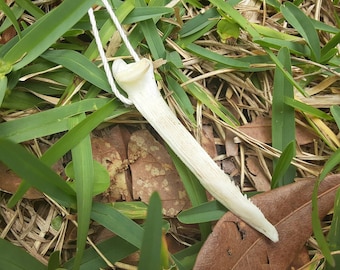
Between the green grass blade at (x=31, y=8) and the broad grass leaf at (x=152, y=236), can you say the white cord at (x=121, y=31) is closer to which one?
the green grass blade at (x=31, y=8)

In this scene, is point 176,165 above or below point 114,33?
below

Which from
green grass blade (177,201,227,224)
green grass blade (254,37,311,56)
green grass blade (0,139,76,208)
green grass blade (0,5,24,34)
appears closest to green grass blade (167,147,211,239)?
green grass blade (177,201,227,224)

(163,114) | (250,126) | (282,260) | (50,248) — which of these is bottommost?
(282,260)

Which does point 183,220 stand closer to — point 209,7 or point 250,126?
point 250,126

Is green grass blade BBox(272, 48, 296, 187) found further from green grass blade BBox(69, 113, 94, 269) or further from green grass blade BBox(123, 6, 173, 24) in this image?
green grass blade BBox(69, 113, 94, 269)

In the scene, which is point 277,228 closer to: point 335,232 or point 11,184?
point 335,232

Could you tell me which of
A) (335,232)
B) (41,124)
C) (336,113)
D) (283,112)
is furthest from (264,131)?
(41,124)

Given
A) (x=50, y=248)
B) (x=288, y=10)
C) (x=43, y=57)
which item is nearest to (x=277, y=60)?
(x=288, y=10)
